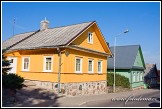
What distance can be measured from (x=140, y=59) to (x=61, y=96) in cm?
2265

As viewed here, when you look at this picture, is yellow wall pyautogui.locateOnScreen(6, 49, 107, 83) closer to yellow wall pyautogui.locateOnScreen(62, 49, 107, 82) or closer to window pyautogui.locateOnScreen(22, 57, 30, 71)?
yellow wall pyautogui.locateOnScreen(62, 49, 107, 82)

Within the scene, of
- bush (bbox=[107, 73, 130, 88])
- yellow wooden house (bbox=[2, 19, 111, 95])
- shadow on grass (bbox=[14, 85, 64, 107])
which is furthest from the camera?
bush (bbox=[107, 73, 130, 88])

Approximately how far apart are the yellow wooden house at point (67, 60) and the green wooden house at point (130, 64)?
25.9 ft

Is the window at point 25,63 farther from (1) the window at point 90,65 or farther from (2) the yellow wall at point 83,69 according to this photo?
(1) the window at point 90,65

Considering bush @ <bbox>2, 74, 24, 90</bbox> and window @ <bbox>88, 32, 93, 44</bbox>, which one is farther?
window @ <bbox>88, 32, 93, 44</bbox>

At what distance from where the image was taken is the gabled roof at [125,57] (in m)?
32.2

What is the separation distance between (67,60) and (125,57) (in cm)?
1713

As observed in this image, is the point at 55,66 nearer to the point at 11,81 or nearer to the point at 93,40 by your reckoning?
the point at 93,40

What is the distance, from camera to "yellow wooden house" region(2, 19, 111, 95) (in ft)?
61.8

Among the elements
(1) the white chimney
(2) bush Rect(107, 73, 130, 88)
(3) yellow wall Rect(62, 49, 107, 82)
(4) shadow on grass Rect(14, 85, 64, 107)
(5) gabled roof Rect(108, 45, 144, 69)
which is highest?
(1) the white chimney

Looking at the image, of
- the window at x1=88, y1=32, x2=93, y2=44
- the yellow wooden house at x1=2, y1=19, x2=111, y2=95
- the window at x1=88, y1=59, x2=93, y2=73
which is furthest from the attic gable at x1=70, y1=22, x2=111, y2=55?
→ the window at x1=88, y1=59, x2=93, y2=73

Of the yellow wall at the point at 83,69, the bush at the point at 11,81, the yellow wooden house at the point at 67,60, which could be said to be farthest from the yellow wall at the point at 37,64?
the bush at the point at 11,81

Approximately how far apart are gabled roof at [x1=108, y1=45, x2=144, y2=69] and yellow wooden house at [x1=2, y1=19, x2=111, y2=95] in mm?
7926

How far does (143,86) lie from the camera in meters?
37.8
